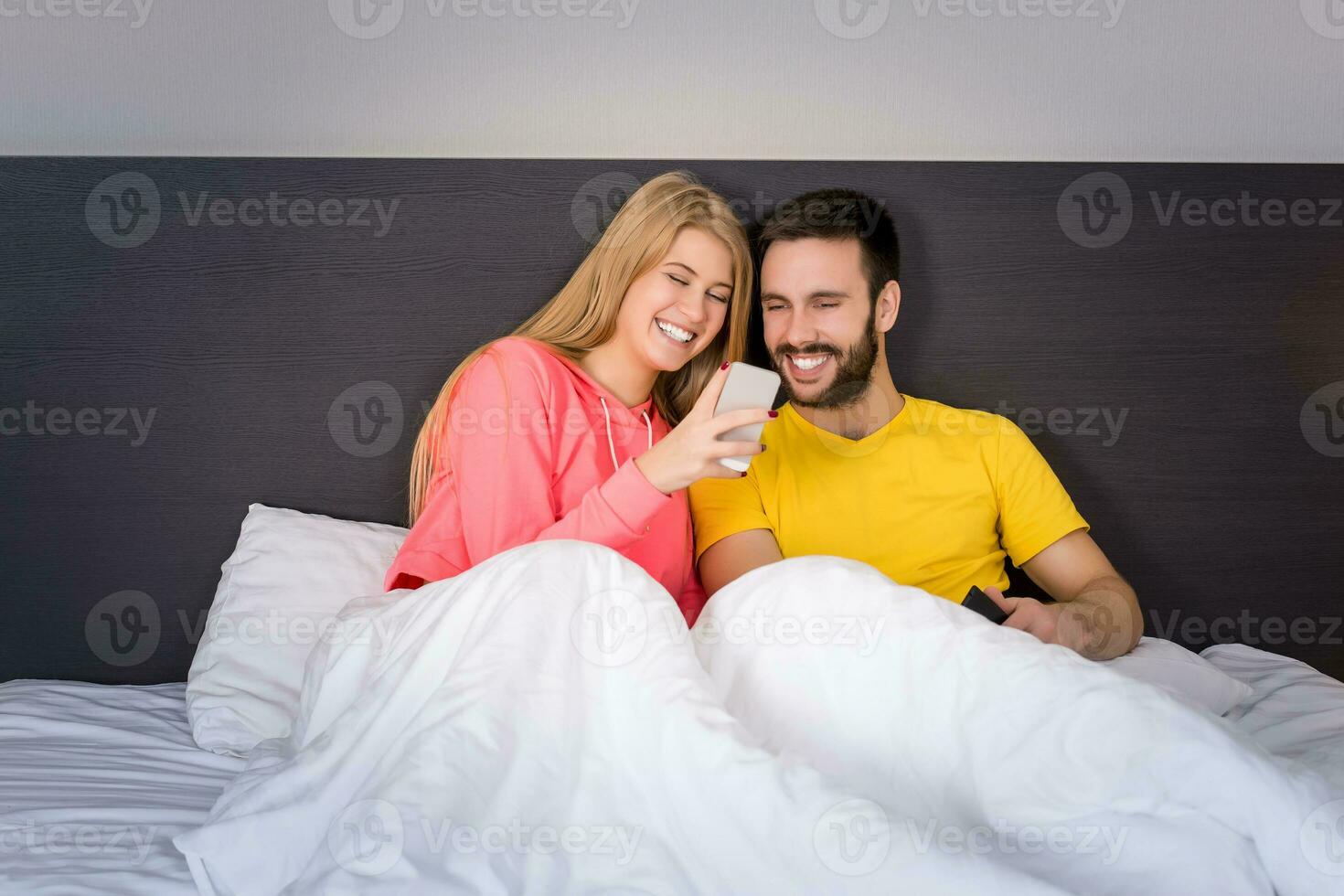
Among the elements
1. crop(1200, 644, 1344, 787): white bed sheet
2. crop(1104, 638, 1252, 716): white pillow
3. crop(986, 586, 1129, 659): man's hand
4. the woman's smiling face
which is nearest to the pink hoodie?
the woman's smiling face

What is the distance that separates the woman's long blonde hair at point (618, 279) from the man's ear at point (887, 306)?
238 mm

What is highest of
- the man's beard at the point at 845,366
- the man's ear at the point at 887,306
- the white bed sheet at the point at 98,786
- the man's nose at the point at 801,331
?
the man's ear at the point at 887,306

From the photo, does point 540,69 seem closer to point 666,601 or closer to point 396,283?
point 396,283

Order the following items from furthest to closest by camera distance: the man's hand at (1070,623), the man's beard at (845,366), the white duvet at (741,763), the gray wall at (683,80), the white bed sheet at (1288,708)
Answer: the gray wall at (683,80) < the man's beard at (845,366) < the man's hand at (1070,623) < the white bed sheet at (1288,708) < the white duvet at (741,763)

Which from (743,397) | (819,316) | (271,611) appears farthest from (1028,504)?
(271,611)

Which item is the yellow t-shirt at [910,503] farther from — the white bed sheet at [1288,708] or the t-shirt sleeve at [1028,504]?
the white bed sheet at [1288,708]

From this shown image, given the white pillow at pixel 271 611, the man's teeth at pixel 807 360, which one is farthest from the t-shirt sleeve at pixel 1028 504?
the white pillow at pixel 271 611

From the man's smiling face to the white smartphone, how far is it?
0.35 metres

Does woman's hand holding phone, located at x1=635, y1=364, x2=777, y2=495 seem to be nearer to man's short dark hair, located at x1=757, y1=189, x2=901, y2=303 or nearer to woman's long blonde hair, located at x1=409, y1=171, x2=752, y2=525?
woman's long blonde hair, located at x1=409, y1=171, x2=752, y2=525

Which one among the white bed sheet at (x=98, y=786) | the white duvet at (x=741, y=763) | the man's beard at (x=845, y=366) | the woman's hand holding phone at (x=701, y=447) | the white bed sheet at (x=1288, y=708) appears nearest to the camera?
the white duvet at (x=741, y=763)

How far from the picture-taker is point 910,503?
1.66 m

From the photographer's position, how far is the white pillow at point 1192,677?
4.56 ft

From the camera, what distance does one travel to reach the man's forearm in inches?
58.4

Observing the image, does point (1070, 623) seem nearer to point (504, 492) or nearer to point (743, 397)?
point (743, 397)
